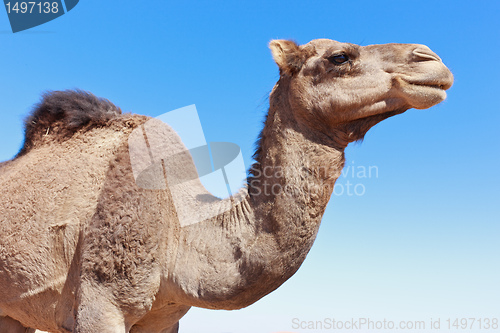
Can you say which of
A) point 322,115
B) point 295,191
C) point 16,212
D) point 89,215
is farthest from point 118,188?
point 322,115

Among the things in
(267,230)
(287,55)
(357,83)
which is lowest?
(267,230)

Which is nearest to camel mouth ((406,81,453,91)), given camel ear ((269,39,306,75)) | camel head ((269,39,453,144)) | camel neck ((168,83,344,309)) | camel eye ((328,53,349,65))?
camel head ((269,39,453,144))

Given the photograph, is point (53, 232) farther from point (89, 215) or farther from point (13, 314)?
point (13, 314)

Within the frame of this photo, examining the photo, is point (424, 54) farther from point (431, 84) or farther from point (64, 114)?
point (64, 114)

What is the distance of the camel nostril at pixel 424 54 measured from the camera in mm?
3375

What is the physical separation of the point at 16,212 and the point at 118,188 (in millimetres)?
1168

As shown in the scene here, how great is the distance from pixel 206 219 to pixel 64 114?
6.90 ft

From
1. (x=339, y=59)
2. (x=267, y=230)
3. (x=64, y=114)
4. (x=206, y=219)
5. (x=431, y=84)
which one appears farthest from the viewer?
(x=64, y=114)

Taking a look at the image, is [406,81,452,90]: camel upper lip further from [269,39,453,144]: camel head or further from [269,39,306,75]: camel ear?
[269,39,306,75]: camel ear

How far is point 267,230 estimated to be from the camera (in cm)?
346

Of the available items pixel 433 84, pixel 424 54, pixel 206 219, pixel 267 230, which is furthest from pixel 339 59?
pixel 206 219

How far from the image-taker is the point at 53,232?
13.1ft

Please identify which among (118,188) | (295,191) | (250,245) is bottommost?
(250,245)

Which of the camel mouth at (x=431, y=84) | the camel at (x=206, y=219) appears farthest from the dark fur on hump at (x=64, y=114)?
the camel mouth at (x=431, y=84)
